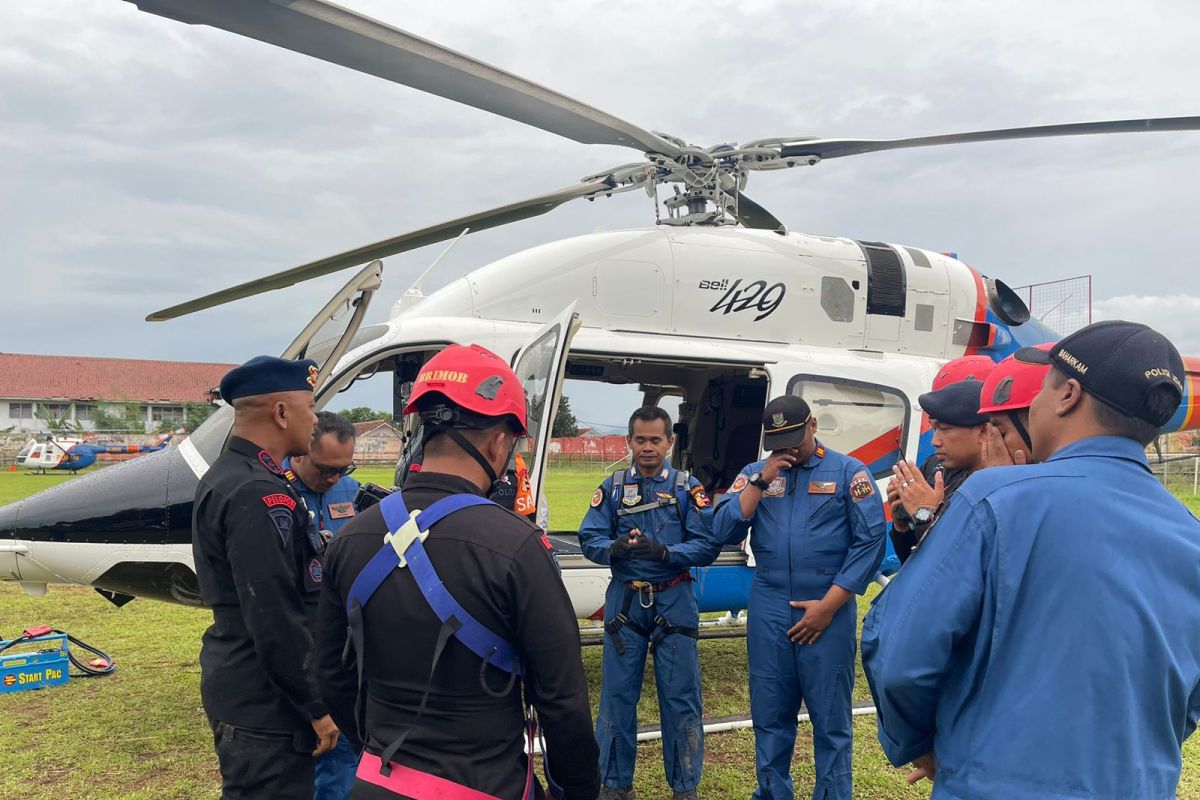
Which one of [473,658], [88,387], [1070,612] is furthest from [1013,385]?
[88,387]

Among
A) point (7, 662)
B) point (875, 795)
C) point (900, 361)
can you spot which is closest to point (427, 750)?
point (875, 795)

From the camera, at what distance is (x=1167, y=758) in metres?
1.58

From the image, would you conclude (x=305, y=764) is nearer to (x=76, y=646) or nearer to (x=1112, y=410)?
(x=1112, y=410)

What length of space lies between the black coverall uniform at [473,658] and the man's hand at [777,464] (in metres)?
2.15

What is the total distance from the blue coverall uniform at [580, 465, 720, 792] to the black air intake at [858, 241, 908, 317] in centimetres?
255

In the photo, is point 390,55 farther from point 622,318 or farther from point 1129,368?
point 1129,368

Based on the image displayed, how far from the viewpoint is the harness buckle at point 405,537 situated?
1.83 meters

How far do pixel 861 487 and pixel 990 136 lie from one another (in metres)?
2.63

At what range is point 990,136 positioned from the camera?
4.98m

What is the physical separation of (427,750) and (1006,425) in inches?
76.2

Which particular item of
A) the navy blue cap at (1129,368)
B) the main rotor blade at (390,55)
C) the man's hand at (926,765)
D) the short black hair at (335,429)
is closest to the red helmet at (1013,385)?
the navy blue cap at (1129,368)

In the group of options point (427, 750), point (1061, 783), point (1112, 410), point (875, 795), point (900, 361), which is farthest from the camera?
point (900, 361)

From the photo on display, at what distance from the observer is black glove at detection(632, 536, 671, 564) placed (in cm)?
396

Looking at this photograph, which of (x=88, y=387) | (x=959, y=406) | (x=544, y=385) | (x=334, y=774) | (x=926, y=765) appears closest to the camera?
(x=926, y=765)
